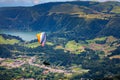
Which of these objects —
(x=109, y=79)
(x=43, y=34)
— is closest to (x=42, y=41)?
(x=43, y=34)

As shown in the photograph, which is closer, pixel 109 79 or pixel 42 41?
pixel 42 41

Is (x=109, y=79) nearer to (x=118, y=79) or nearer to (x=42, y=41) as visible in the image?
(x=118, y=79)

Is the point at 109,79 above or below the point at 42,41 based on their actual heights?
below

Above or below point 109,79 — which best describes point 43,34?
above

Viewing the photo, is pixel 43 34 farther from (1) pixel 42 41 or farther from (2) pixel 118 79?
(2) pixel 118 79

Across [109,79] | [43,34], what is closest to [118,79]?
[109,79]

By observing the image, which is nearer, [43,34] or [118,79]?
[43,34]
